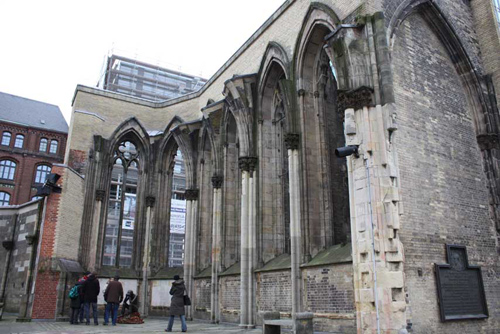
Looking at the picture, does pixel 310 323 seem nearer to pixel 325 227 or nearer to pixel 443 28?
pixel 325 227

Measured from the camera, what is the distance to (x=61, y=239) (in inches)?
645

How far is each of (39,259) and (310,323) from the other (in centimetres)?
1135

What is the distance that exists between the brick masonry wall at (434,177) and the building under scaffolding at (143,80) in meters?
26.4

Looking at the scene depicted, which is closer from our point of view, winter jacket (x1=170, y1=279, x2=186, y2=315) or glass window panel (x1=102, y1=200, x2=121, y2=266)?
winter jacket (x1=170, y1=279, x2=186, y2=315)

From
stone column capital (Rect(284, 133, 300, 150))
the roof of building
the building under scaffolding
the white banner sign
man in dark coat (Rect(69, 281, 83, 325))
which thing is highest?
the building under scaffolding

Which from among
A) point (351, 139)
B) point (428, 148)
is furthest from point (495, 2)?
point (351, 139)

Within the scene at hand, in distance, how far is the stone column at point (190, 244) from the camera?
16812mm

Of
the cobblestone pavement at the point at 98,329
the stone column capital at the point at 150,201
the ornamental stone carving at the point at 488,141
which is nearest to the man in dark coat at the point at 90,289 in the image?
the cobblestone pavement at the point at 98,329

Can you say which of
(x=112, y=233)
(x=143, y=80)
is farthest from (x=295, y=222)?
(x=143, y=80)

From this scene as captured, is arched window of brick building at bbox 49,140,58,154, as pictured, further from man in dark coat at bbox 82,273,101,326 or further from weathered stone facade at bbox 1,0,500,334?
man in dark coat at bbox 82,273,101,326

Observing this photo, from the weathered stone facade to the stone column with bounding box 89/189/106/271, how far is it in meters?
0.07

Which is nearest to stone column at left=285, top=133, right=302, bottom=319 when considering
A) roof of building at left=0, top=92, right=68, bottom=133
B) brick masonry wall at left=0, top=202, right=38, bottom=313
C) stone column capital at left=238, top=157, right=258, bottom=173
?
stone column capital at left=238, top=157, right=258, bottom=173

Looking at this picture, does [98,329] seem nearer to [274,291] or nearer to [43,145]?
[274,291]

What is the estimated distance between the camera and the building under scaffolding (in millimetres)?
35719
